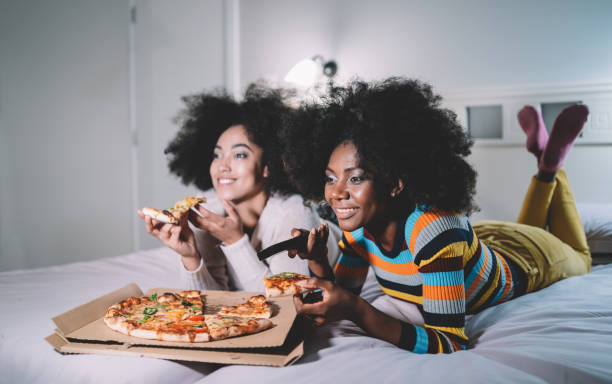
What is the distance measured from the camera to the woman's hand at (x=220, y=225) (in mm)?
1396

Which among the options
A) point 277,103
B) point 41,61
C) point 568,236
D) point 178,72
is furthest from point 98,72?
point 568,236

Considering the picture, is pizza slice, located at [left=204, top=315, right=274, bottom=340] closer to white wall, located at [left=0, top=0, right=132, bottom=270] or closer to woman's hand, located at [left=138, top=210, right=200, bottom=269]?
woman's hand, located at [left=138, top=210, right=200, bottom=269]

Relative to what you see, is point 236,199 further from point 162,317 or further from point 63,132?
point 63,132

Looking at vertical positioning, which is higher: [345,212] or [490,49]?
[490,49]

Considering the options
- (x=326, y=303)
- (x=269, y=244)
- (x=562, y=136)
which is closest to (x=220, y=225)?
(x=269, y=244)

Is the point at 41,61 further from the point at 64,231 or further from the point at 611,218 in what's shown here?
the point at 611,218

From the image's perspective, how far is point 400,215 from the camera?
1.16 metres

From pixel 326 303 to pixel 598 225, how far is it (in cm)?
192

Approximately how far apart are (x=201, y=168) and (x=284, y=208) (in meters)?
0.70

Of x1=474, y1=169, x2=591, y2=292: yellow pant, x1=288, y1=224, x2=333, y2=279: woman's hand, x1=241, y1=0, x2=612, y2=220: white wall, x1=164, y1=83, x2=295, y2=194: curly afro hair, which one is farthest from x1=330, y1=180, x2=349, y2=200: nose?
x1=241, y1=0, x2=612, y2=220: white wall

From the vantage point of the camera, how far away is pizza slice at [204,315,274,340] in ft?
2.82

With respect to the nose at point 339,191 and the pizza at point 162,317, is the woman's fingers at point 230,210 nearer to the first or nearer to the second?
the pizza at point 162,317

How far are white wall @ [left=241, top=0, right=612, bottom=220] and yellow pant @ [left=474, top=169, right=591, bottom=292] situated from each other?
1.95 feet

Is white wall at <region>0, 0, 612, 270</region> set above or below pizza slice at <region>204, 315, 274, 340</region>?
above
